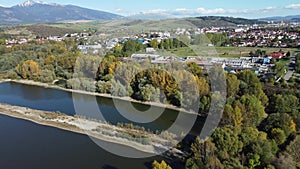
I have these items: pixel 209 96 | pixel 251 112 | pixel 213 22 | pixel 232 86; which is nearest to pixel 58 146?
pixel 209 96

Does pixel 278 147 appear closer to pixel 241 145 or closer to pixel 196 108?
pixel 241 145

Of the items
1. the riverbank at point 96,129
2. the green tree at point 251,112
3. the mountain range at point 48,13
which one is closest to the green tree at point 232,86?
the green tree at point 251,112

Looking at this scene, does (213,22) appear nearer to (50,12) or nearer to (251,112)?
(251,112)

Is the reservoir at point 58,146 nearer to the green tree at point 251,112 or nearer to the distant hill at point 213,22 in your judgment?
the green tree at point 251,112

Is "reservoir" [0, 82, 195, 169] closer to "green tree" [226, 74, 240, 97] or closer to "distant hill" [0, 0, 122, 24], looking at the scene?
"green tree" [226, 74, 240, 97]

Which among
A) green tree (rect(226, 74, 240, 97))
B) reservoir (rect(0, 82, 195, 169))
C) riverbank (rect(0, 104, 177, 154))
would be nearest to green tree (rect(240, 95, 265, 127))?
green tree (rect(226, 74, 240, 97))

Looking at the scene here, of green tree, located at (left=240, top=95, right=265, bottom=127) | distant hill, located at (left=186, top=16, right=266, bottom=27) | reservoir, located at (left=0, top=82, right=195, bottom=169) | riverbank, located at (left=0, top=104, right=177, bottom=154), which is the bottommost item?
reservoir, located at (left=0, top=82, right=195, bottom=169)

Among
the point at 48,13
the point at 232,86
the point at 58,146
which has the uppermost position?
the point at 48,13
